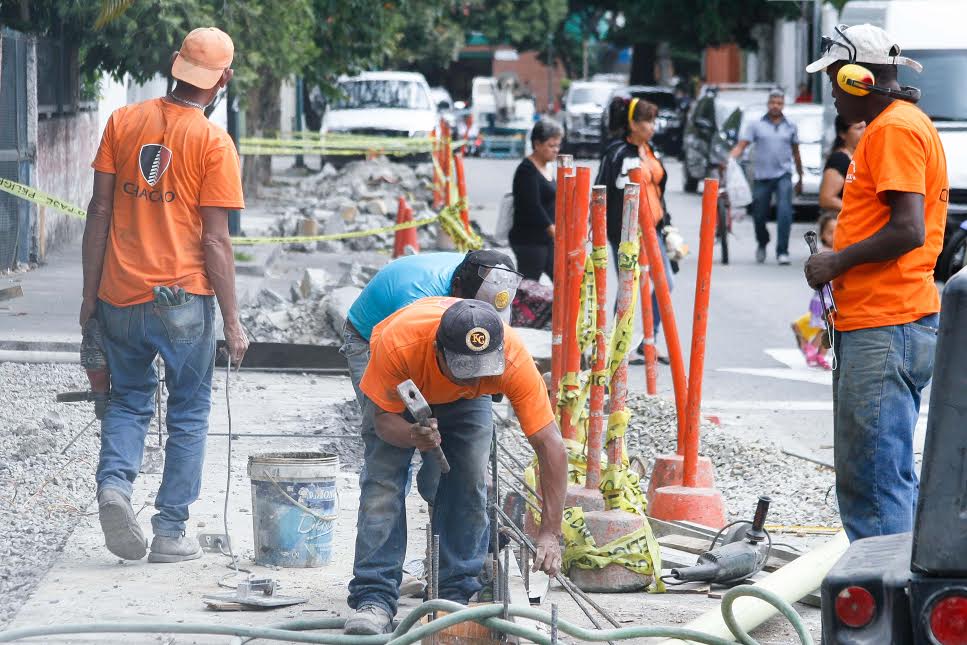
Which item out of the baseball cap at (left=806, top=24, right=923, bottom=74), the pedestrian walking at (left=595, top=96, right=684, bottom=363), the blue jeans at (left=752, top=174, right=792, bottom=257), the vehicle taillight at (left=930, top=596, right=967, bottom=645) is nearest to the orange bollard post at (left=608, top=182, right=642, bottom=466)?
the baseball cap at (left=806, top=24, right=923, bottom=74)

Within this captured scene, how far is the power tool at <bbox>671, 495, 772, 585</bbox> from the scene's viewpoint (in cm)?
570

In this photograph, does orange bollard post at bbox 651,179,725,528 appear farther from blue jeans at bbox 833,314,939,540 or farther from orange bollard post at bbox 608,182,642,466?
blue jeans at bbox 833,314,939,540

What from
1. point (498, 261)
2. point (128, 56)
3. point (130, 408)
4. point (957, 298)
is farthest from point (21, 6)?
point (957, 298)

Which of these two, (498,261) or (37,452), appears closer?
(498,261)

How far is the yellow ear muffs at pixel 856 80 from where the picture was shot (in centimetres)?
488

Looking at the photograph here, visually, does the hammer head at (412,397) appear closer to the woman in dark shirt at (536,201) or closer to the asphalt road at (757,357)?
the asphalt road at (757,357)

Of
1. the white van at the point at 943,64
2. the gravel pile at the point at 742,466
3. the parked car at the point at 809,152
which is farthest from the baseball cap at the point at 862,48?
the parked car at the point at 809,152

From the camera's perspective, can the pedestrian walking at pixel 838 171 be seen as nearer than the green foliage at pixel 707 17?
Yes

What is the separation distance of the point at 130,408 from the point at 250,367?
4.57 metres

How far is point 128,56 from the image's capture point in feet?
45.5

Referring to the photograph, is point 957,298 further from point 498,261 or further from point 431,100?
point 431,100

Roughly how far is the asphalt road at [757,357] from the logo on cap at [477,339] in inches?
180

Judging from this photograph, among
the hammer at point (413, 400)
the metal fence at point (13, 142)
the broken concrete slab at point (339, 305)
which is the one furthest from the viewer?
the metal fence at point (13, 142)

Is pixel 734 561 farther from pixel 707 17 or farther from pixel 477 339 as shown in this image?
pixel 707 17
